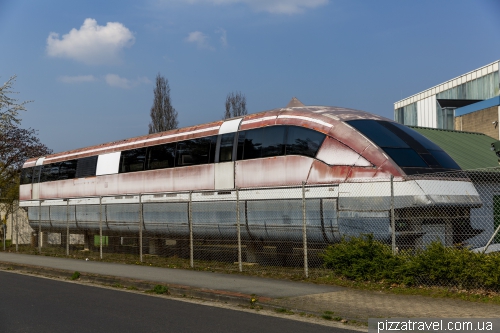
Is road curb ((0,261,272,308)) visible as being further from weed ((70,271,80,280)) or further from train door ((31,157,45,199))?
train door ((31,157,45,199))

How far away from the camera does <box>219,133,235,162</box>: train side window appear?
1716cm

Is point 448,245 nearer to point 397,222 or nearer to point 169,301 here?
point 397,222

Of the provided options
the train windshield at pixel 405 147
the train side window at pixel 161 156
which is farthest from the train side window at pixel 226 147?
the train windshield at pixel 405 147

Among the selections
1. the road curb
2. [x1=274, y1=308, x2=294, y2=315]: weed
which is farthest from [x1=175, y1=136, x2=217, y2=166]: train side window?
[x1=274, y1=308, x2=294, y2=315]: weed

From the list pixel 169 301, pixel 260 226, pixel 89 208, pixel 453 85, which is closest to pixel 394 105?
pixel 453 85

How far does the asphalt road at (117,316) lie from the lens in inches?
332

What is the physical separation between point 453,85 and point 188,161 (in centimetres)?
5293

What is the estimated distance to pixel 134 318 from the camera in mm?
9312

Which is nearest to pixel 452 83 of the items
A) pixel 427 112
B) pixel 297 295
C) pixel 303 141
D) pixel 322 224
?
pixel 427 112

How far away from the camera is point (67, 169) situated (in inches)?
1036

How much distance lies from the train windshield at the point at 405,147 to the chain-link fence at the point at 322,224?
0.48 meters

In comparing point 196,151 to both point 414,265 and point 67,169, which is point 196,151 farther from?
point 67,169

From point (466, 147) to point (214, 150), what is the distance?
1488 cm

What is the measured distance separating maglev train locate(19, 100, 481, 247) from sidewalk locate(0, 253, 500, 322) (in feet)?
6.13
